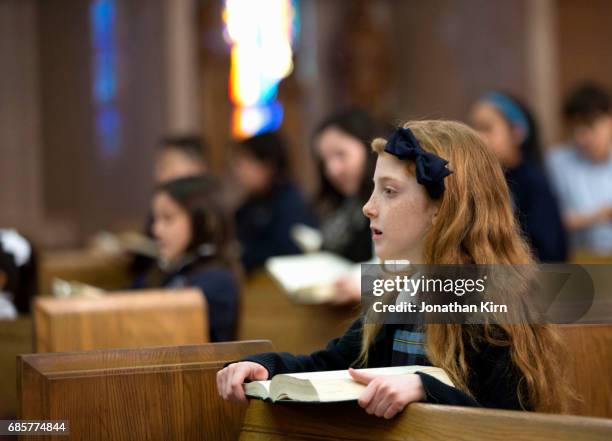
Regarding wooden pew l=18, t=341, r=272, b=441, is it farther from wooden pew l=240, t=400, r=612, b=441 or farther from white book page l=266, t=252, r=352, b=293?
white book page l=266, t=252, r=352, b=293

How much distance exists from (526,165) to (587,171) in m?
1.90

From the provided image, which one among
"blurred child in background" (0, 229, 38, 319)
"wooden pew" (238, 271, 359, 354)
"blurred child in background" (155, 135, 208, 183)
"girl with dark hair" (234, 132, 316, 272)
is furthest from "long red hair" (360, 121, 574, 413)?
"blurred child in background" (155, 135, 208, 183)

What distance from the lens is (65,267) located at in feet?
20.3

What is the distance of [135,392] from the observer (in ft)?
8.25

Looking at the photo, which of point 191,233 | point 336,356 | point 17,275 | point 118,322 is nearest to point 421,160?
point 336,356

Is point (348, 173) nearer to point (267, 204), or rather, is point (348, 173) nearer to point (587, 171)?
point (267, 204)

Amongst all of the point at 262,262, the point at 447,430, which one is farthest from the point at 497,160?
the point at 262,262

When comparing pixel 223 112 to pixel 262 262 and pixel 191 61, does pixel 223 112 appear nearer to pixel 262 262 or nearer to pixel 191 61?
pixel 191 61

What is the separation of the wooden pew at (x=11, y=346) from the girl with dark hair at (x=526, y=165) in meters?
1.94

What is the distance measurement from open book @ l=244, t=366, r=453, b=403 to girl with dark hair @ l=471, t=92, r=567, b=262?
89.4 inches

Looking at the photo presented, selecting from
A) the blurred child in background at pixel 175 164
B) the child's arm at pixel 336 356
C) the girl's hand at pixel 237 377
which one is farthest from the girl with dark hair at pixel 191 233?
the girl's hand at pixel 237 377

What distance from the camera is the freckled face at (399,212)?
92.6 inches

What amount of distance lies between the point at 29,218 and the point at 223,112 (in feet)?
7.34

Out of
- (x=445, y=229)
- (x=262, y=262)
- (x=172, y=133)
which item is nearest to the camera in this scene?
(x=445, y=229)
